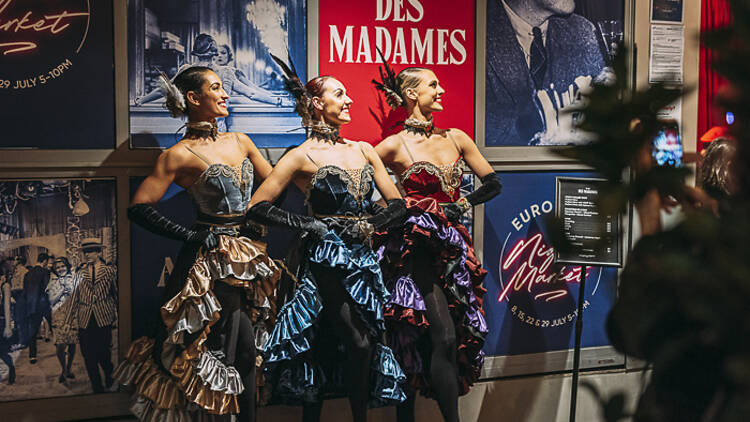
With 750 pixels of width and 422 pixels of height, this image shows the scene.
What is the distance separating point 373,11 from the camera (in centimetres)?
432

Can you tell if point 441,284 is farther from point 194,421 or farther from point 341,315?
point 194,421

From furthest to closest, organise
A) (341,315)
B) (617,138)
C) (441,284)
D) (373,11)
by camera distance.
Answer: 1. (373,11)
2. (441,284)
3. (341,315)
4. (617,138)

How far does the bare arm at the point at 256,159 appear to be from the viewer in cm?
380

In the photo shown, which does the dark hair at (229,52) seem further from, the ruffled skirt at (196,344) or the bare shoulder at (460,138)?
the bare shoulder at (460,138)

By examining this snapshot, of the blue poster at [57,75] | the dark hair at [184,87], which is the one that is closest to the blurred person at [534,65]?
the dark hair at [184,87]

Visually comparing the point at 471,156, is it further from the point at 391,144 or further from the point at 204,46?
the point at 204,46

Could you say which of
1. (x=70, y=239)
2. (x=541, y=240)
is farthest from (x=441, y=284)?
(x=70, y=239)

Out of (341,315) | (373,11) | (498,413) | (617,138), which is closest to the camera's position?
(617,138)

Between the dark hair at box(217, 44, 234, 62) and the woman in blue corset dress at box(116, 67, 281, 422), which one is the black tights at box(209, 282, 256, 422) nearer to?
the woman in blue corset dress at box(116, 67, 281, 422)

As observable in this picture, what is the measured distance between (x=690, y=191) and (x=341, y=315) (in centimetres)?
303

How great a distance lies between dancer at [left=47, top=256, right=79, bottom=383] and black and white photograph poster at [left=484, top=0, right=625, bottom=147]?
254 centimetres

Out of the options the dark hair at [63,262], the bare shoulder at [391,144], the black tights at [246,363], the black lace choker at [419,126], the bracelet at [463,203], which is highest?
the black lace choker at [419,126]

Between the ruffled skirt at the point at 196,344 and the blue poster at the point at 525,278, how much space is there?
1.63 metres

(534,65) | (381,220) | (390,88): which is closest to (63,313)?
(381,220)
